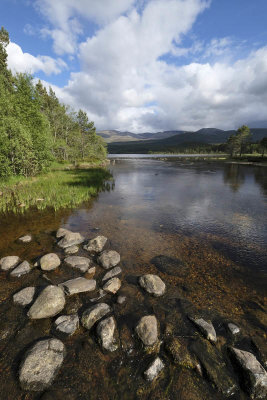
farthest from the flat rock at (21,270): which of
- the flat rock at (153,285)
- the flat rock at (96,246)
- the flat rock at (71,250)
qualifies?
the flat rock at (153,285)

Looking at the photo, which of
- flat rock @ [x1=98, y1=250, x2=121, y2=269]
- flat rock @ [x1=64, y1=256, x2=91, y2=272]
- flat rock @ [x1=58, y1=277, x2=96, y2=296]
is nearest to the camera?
flat rock @ [x1=58, y1=277, x2=96, y2=296]

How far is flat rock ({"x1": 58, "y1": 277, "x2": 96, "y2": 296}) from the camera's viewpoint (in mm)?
6793

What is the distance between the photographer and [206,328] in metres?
5.39

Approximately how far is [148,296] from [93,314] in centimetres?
228

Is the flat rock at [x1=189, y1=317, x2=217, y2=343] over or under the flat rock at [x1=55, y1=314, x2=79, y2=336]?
under

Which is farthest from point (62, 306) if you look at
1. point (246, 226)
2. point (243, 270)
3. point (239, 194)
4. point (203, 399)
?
point (239, 194)

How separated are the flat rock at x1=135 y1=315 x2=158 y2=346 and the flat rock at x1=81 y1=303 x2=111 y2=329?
1280 millimetres

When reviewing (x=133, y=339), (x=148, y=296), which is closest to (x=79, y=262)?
(x=148, y=296)

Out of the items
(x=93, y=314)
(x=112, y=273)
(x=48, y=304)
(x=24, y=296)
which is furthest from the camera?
(x=112, y=273)

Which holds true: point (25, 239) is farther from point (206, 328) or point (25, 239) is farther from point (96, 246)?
point (206, 328)

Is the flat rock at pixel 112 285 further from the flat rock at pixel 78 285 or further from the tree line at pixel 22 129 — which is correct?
the tree line at pixel 22 129

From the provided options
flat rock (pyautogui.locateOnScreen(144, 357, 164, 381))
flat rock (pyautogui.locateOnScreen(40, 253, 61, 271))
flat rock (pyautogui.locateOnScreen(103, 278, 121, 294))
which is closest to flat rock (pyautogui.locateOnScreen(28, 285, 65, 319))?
flat rock (pyautogui.locateOnScreen(103, 278, 121, 294))

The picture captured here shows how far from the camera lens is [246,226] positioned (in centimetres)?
1391

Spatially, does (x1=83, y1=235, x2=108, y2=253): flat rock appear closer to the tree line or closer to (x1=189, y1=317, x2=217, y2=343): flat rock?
(x1=189, y1=317, x2=217, y2=343): flat rock
